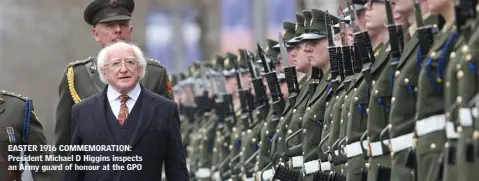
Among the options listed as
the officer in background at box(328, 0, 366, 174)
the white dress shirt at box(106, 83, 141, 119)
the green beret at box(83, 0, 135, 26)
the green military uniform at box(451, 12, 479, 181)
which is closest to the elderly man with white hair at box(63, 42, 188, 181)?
the white dress shirt at box(106, 83, 141, 119)

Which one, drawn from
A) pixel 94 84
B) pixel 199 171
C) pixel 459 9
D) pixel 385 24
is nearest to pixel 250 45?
pixel 199 171

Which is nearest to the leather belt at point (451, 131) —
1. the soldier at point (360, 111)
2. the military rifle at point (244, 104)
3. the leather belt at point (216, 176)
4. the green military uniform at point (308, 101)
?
the soldier at point (360, 111)

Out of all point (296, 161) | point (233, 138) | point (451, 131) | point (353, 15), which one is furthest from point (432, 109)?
point (233, 138)

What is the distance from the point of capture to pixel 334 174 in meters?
14.1

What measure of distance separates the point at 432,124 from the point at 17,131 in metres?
3.97

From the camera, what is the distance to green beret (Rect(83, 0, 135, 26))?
1478cm

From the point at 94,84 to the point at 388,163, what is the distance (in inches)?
127

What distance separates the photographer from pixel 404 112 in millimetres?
11609

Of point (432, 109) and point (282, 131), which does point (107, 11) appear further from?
point (432, 109)

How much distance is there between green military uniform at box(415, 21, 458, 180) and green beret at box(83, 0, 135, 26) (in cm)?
432

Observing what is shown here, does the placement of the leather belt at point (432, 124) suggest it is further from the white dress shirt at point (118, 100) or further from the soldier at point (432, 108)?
the white dress shirt at point (118, 100)

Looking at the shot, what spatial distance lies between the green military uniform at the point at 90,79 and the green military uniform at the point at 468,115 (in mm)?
4746

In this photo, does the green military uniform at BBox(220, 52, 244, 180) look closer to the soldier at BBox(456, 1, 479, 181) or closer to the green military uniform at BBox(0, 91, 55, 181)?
the green military uniform at BBox(0, 91, 55, 181)

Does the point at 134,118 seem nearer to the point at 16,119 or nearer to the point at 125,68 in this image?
the point at 125,68
